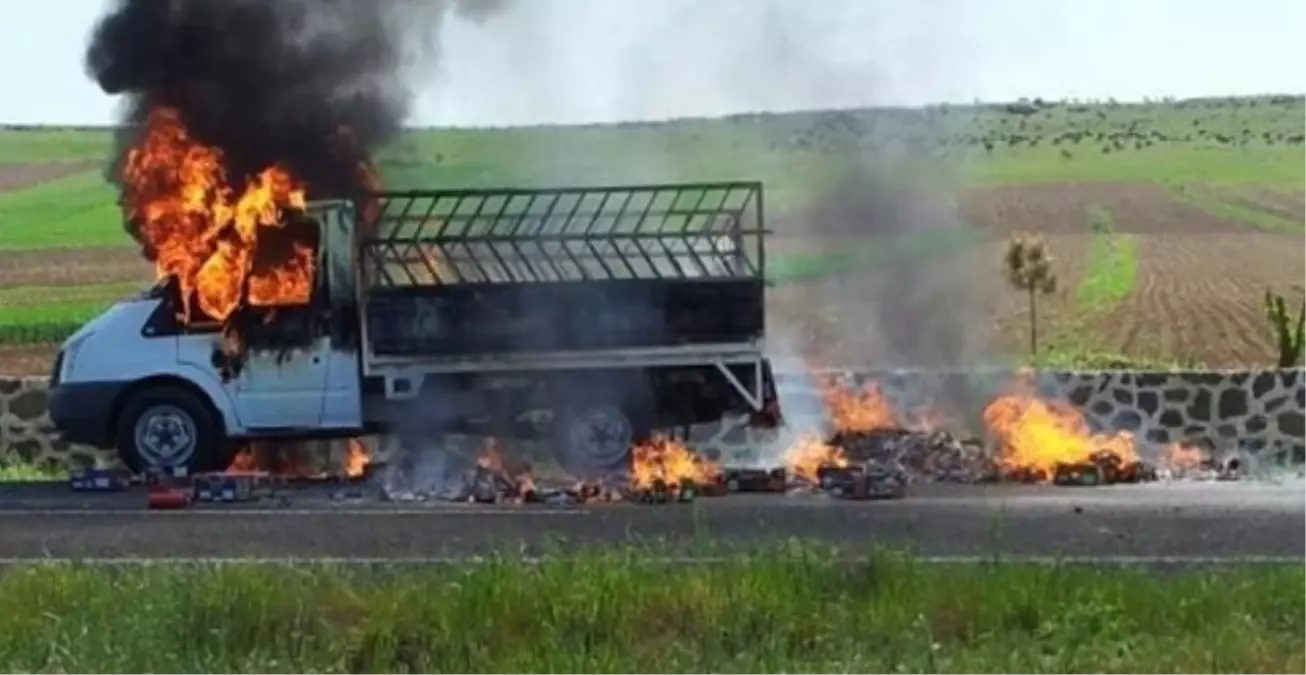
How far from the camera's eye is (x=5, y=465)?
1930 cm

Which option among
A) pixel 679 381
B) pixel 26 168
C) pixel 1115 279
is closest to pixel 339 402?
pixel 679 381

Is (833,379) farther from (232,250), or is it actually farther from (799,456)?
(232,250)

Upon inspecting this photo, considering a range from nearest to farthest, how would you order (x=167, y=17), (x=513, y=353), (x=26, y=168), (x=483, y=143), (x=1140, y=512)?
1. (x=1140, y=512)
2. (x=513, y=353)
3. (x=167, y=17)
4. (x=483, y=143)
5. (x=26, y=168)

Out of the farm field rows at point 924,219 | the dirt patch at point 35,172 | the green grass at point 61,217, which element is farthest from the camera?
the dirt patch at point 35,172

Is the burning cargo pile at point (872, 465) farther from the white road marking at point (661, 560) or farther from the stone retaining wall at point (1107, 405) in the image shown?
the white road marking at point (661, 560)

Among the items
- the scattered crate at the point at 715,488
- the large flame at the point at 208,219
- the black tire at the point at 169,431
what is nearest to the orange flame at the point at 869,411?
the scattered crate at the point at 715,488

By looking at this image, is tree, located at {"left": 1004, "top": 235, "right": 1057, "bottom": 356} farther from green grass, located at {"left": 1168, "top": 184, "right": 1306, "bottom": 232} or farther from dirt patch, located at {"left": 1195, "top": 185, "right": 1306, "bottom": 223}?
dirt patch, located at {"left": 1195, "top": 185, "right": 1306, "bottom": 223}

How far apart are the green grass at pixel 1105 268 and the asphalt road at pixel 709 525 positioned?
2564 cm

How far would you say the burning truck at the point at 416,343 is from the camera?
1727 centimetres

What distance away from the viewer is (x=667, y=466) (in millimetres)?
17219

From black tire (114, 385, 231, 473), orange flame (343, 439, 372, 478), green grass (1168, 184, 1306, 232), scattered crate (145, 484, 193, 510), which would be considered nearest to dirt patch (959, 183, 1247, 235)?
green grass (1168, 184, 1306, 232)

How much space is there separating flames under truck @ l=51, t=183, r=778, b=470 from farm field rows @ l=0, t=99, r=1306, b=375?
8.06 feet

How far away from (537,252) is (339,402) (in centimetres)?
203

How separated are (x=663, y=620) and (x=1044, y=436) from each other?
31.7ft
